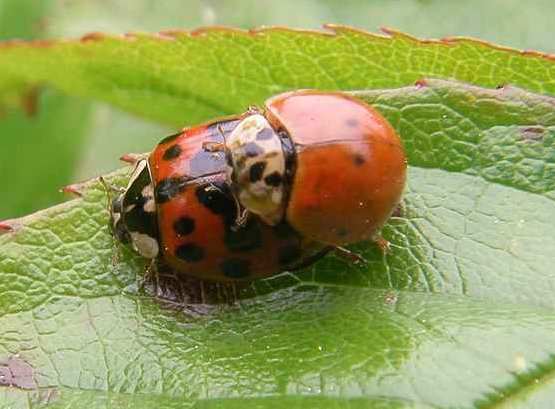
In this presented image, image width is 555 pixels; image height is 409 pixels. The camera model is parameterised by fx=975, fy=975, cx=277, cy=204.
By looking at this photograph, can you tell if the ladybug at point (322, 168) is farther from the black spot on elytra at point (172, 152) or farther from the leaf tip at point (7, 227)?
the leaf tip at point (7, 227)

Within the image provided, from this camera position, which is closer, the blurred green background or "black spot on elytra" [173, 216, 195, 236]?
"black spot on elytra" [173, 216, 195, 236]

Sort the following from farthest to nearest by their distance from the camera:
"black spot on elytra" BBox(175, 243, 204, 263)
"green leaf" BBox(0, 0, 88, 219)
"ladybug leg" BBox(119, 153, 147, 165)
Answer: "green leaf" BBox(0, 0, 88, 219) < "ladybug leg" BBox(119, 153, 147, 165) < "black spot on elytra" BBox(175, 243, 204, 263)

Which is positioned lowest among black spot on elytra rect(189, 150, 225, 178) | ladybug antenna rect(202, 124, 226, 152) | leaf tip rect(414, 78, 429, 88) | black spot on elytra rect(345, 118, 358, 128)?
black spot on elytra rect(189, 150, 225, 178)

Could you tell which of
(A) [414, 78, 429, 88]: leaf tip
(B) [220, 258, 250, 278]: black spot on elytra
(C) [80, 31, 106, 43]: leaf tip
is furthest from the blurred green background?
(B) [220, 258, 250, 278]: black spot on elytra

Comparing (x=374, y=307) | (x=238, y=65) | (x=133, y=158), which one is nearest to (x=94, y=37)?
(x=238, y=65)

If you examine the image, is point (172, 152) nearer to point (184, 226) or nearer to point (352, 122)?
point (184, 226)

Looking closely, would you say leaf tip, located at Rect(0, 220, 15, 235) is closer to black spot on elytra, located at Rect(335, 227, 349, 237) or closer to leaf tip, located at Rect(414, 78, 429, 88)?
black spot on elytra, located at Rect(335, 227, 349, 237)
